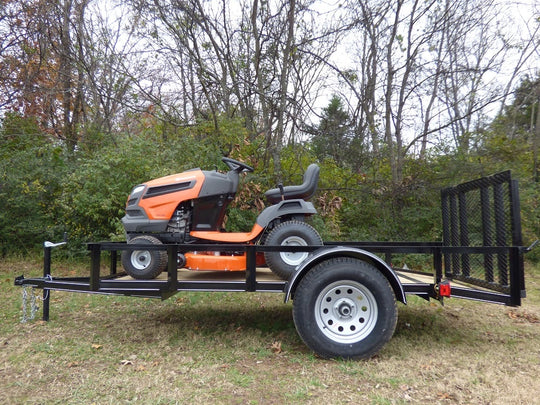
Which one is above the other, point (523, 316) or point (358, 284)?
point (358, 284)

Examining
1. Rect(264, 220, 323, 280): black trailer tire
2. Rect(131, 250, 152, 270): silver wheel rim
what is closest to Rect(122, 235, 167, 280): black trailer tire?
Rect(131, 250, 152, 270): silver wheel rim

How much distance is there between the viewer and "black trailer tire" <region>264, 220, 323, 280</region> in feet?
11.8

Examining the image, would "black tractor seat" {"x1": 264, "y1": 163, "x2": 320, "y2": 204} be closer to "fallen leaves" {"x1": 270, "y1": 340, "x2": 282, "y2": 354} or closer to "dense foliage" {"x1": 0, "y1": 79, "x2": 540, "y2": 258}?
"fallen leaves" {"x1": 270, "y1": 340, "x2": 282, "y2": 354}

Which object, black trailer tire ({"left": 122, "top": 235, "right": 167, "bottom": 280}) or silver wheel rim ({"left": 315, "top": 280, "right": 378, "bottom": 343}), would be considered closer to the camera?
silver wheel rim ({"left": 315, "top": 280, "right": 378, "bottom": 343})

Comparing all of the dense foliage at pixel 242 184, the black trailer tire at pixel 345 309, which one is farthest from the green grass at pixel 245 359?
the dense foliage at pixel 242 184

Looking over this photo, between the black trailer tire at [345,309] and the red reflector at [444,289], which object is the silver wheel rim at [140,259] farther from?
the red reflector at [444,289]

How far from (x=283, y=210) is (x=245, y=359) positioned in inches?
56.0

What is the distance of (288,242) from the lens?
371cm

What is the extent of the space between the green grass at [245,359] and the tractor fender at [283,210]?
1.11 m

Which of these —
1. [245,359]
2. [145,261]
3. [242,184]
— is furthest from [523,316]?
[242,184]

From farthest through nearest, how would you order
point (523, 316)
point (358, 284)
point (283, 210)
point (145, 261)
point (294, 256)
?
point (523, 316) < point (283, 210) < point (145, 261) < point (294, 256) < point (358, 284)

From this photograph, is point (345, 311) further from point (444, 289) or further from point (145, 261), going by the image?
point (145, 261)

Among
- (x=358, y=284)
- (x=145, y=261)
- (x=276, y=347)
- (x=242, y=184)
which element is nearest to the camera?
(x=358, y=284)

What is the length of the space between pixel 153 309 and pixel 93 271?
1609 millimetres
